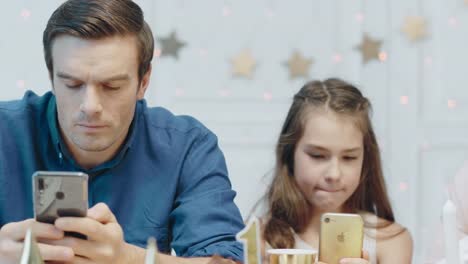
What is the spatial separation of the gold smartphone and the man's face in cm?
53

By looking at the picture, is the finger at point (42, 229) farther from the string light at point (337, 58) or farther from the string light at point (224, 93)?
the string light at point (337, 58)

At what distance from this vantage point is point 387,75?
3.23 m

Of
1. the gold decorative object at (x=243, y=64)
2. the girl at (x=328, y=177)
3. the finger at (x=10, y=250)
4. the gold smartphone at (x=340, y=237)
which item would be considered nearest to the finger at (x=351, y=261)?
the gold smartphone at (x=340, y=237)

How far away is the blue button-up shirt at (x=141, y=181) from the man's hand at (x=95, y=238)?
28cm

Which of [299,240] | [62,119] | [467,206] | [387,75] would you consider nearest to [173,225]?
[62,119]

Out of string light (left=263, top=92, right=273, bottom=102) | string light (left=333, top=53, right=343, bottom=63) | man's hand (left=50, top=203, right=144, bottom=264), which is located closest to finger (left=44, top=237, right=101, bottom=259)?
man's hand (left=50, top=203, right=144, bottom=264)

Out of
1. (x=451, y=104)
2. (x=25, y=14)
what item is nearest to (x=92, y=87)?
(x=25, y=14)

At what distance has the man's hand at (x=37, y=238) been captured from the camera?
126 cm

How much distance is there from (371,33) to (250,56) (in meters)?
0.48

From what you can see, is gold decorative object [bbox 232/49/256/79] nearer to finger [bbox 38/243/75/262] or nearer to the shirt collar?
the shirt collar

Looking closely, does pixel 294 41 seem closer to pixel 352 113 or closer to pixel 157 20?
pixel 157 20

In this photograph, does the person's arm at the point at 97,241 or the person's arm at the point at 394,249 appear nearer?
the person's arm at the point at 97,241

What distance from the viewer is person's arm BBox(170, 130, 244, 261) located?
1662 mm

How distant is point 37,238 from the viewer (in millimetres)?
1273
